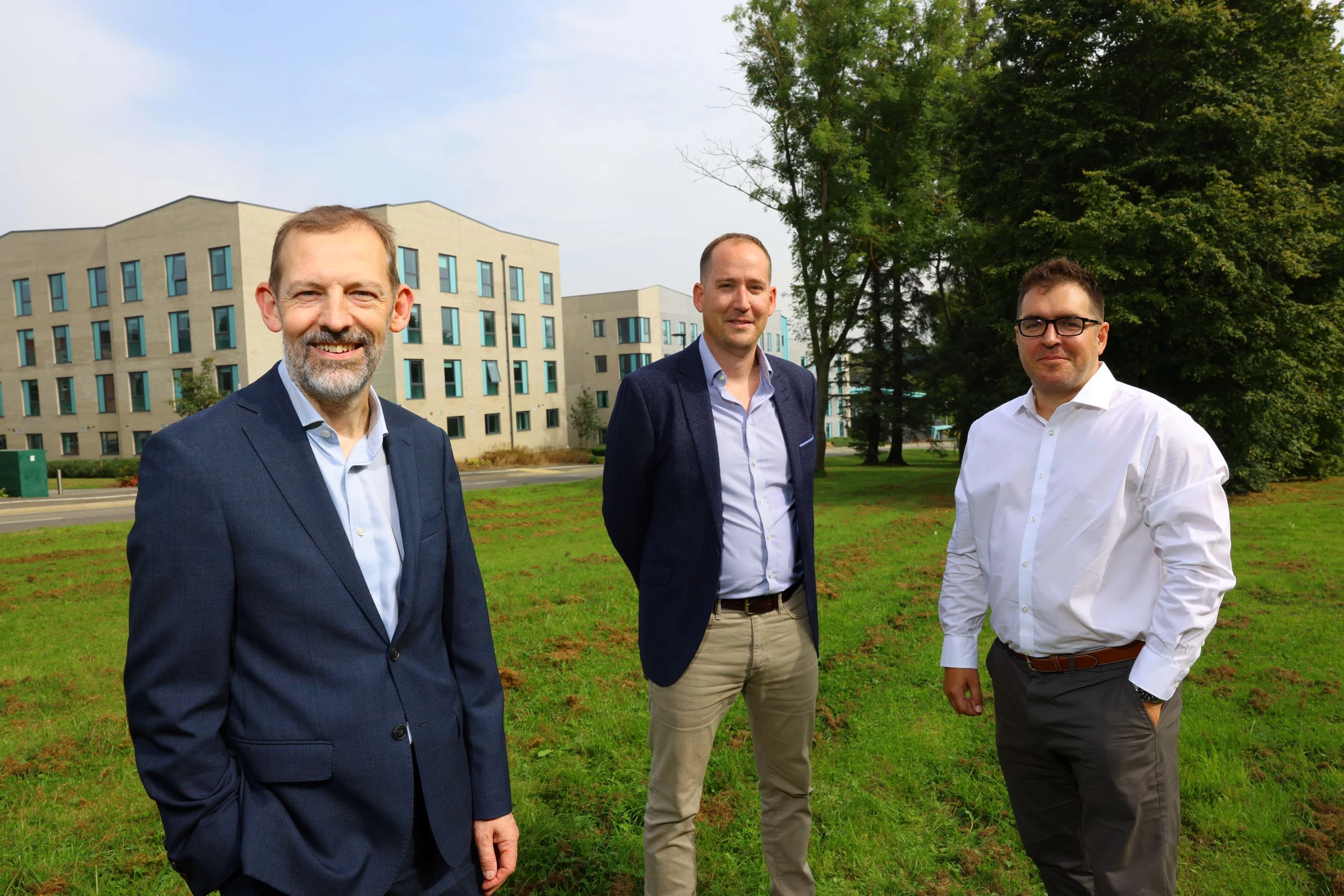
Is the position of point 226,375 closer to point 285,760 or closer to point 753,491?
point 753,491

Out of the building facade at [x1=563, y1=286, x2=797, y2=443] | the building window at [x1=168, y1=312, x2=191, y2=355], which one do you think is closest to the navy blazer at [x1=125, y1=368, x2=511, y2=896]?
the building window at [x1=168, y1=312, x2=191, y2=355]

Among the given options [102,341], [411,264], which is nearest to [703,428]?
[411,264]

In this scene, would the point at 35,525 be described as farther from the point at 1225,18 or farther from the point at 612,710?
the point at 1225,18

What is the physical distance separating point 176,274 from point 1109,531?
50087 mm

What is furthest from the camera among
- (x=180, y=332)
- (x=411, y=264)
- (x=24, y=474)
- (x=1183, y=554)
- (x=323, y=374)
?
(x=411, y=264)

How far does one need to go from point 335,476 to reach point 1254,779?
16.6ft

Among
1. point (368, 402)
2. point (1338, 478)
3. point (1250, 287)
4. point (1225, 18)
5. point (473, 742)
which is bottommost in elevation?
point (1338, 478)

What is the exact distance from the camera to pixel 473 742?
7.32ft

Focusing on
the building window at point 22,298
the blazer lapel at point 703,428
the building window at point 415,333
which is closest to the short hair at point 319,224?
the blazer lapel at point 703,428

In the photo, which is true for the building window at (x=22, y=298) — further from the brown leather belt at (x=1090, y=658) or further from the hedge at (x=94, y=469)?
the brown leather belt at (x=1090, y=658)

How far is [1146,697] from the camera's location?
8.32ft

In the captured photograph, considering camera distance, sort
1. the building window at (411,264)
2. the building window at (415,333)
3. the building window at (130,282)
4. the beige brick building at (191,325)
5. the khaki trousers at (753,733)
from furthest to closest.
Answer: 1. the building window at (411,264)
2. the building window at (130,282)
3. the building window at (415,333)
4. the beige brick building at (191,325)
5. the khaki trousers at (753,733)

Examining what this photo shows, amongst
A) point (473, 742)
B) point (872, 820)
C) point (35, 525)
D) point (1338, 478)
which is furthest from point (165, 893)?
point (1338, 478)

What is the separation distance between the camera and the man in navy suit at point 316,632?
174cm
